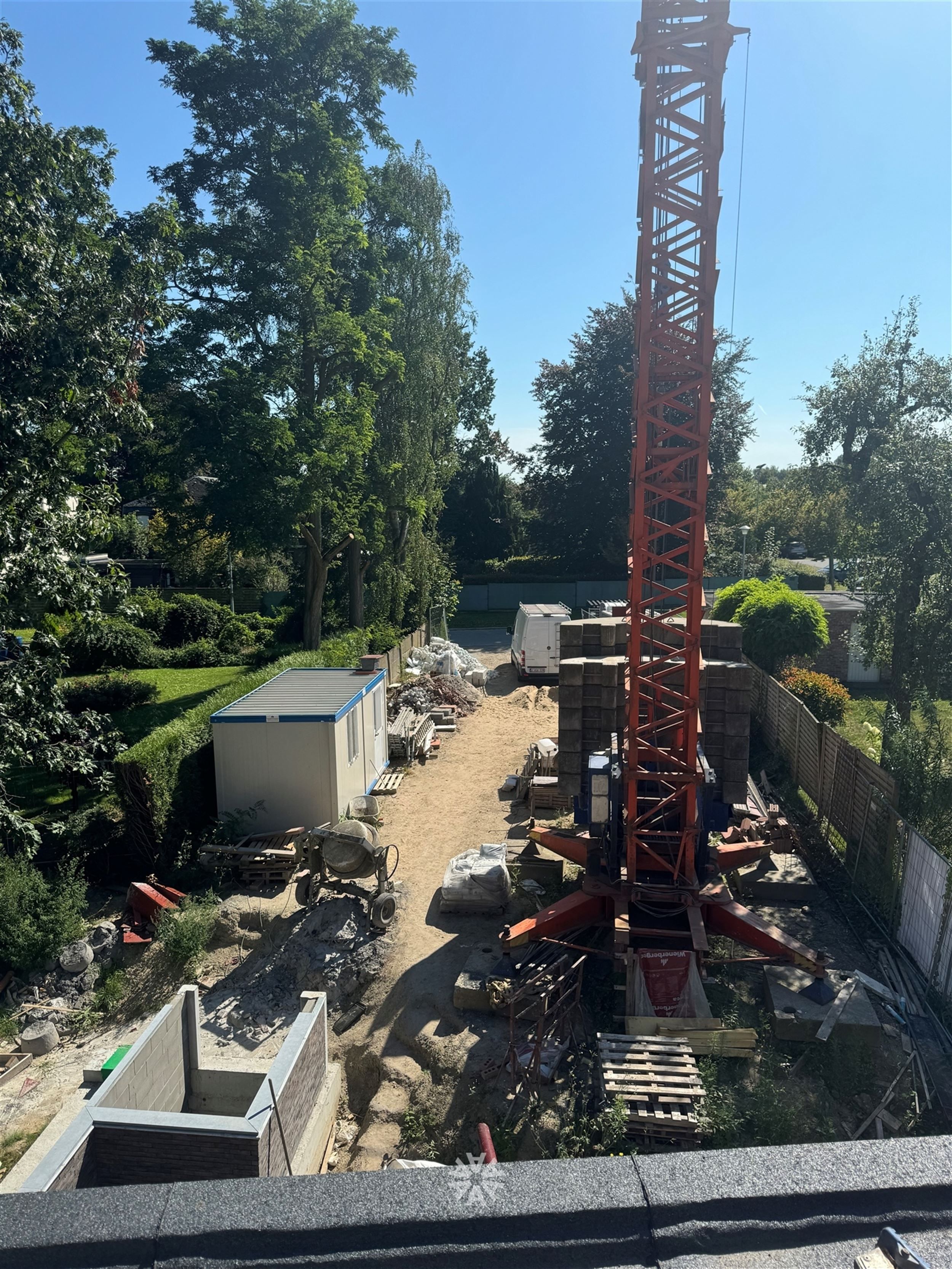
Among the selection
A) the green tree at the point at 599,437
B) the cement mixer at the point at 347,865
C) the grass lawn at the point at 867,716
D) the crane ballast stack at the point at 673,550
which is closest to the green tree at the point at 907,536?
the grass lawn at the point at 867,716

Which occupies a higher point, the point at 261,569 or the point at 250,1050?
the point at 261,569

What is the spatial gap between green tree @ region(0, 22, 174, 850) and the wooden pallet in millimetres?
6630

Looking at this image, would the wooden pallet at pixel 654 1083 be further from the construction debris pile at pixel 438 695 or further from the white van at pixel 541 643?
the white van at pixel 541 643

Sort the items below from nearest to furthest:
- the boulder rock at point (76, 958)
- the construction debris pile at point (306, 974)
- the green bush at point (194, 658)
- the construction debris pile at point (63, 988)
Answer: the construction debris pile at point (306, 974), the construction debris pile at point (63, 988), the boulder rock at point (76, 958), the green bush at point (194, 658)

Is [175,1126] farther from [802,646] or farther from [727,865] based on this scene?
[802,646]

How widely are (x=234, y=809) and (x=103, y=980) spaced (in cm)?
335

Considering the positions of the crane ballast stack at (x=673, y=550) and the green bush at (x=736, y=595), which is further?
the green bush at (x=736, y=595)

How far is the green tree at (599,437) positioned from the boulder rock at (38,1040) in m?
38.0

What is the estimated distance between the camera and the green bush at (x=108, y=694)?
18.8 metres

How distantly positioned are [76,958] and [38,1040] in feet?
4.06

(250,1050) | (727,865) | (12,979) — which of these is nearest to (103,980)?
(12,979)

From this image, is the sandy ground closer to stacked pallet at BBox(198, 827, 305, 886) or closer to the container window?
stacked pallet at BBox(198, 827, 305, 886)

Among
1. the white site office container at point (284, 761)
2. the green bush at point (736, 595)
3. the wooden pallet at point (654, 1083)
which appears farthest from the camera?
the green bush at point (736, 595)

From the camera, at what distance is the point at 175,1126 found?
574 centimetres
